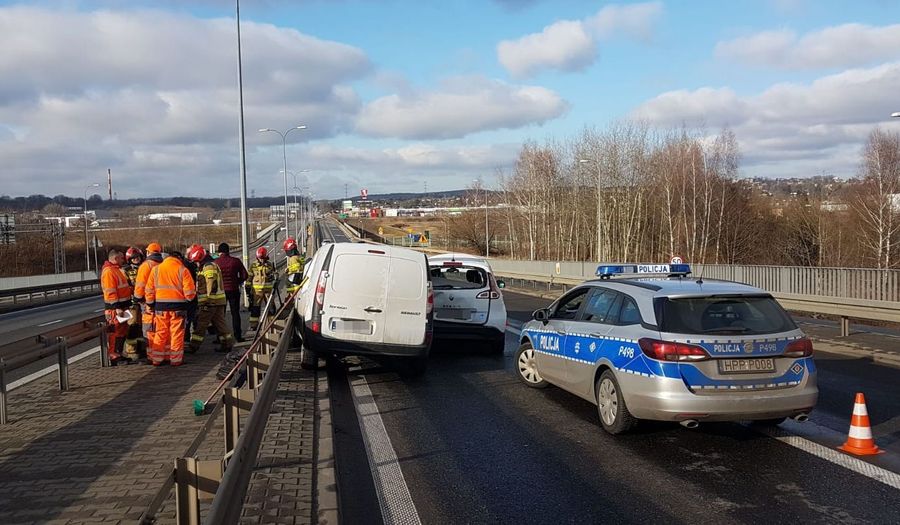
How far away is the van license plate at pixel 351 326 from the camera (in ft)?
33.5

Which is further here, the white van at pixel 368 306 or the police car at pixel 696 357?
the white van at pixel 368 306

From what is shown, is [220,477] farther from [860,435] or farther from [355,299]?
[355,299]

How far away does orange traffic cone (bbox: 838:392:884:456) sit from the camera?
651 cm

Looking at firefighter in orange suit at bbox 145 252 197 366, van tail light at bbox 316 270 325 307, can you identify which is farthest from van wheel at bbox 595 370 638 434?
firefighter in orange suit at bbox 145 252 197 366

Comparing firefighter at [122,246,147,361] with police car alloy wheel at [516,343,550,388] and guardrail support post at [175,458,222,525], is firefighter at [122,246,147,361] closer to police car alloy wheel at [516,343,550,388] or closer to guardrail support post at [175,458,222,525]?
police car alloy wheel at [516,343,550,388]

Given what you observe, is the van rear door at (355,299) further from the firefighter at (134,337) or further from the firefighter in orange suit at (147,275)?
the firefighter at (134,337)

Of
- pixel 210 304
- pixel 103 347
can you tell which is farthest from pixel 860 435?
pixel 103 347

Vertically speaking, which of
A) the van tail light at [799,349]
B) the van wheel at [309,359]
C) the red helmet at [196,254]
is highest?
the red helmet at [196,254]

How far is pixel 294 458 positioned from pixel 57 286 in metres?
36.0

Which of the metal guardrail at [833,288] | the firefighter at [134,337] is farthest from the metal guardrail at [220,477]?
the metal guardrail at [833,288]

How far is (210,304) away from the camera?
12547 millimetres

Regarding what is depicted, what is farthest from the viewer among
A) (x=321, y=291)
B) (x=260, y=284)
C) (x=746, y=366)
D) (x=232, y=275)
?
(x=260, y=284)

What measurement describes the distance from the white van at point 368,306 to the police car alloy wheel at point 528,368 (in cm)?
132

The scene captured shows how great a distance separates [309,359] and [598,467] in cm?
596
